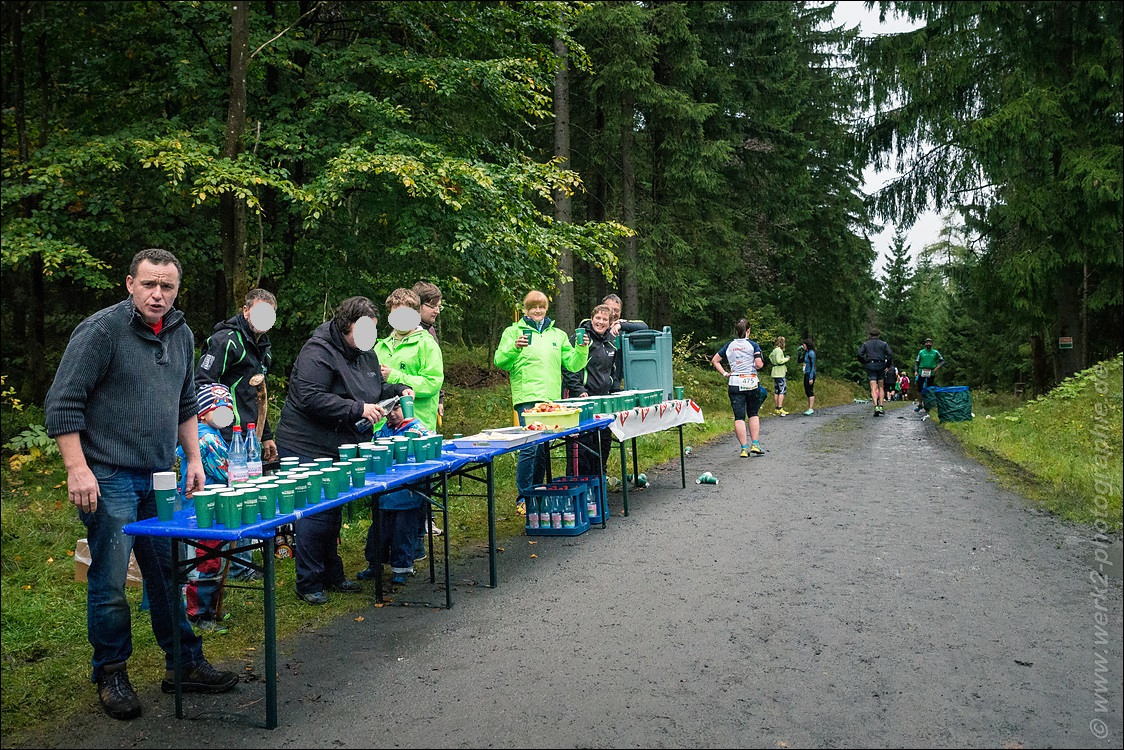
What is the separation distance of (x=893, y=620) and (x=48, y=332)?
16.5 meters

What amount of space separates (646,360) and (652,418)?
2361 millimetres

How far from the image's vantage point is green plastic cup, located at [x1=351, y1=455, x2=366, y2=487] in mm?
5012

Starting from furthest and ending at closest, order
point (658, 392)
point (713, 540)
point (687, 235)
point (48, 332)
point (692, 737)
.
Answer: point (687, 235) → point (48, 332) → point (658, 392) → point (713, 540) → point (692, 737)

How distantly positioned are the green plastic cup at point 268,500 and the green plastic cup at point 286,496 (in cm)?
4

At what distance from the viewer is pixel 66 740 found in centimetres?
406

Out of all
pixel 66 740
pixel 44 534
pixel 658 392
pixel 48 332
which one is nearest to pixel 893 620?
pixel 66 740

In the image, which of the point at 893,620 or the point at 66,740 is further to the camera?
the point at 893,620

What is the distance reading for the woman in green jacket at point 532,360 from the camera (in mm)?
8867

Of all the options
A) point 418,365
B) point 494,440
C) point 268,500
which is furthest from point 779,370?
point 268,500

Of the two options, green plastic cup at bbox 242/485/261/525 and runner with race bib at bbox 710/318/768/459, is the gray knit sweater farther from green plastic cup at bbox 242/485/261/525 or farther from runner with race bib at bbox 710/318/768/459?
runner with race bib at bbox 710/318/768/459

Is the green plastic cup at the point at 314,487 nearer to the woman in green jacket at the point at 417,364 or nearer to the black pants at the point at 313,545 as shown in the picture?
the black pants at the point at 313,545

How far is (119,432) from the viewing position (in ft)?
13.8

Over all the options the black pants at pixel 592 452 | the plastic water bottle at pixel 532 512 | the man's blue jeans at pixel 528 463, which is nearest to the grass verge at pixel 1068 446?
the black pants at pixel 592 452

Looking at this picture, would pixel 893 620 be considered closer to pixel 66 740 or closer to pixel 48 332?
pixel 66 740
